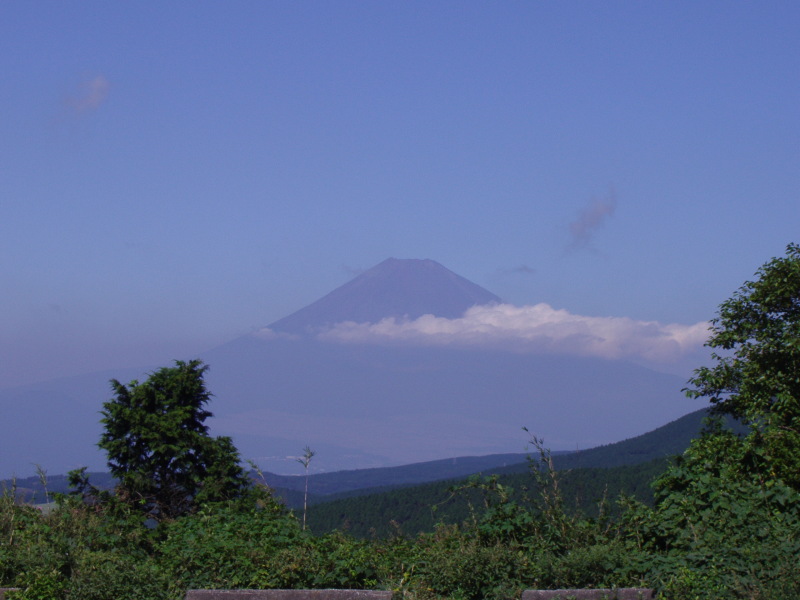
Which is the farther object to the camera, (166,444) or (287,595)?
(166,444)

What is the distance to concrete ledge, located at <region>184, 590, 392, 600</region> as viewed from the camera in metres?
8.47

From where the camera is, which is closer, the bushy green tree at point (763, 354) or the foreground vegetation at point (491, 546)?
the foreground vegetation at point (491, 546)

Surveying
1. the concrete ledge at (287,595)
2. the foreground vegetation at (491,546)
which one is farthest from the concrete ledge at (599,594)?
the concrete ledge at (287,595)

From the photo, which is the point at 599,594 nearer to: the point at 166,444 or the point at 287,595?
the point at 287,595

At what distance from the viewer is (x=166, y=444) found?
20078 millimetres

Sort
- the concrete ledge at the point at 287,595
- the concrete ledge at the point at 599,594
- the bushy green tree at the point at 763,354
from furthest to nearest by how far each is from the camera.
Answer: the bushy green tree at the point at 763,354 < the concrete ledge at the point at 287,595 < the concrete ledge at the point at 599,594

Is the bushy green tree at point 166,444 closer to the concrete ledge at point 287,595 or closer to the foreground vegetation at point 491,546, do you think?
the foreground vegetation at point 491,546

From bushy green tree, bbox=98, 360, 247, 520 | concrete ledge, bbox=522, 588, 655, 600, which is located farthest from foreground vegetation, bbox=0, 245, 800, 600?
bushy green tree, bbox=98, 360, 247, 520

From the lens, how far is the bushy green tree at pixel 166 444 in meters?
19.8

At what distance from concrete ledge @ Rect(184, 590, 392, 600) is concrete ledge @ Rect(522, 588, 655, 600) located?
1605 mm

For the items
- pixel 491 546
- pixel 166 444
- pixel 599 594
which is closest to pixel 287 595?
pixel 491 546

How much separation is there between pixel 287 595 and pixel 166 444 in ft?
40.3

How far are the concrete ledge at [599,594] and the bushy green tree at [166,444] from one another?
12.7 m

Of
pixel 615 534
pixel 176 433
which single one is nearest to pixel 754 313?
pixel 615 534
